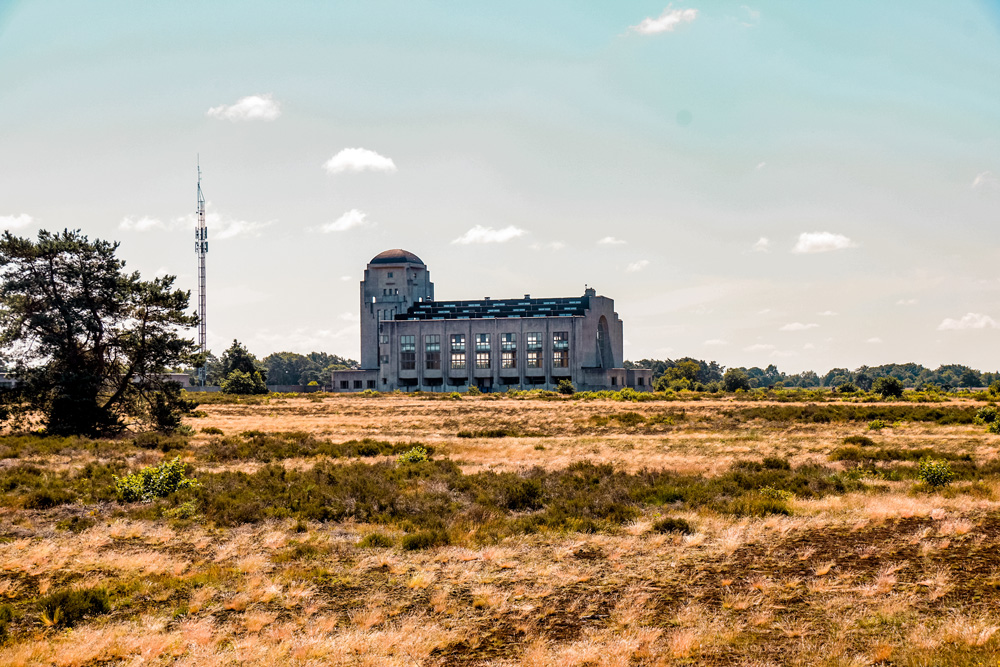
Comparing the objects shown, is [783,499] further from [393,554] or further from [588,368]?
[588,368]

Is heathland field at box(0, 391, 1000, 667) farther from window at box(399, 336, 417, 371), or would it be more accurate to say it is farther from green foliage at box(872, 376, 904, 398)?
window at box(399, 336, 417, 371)

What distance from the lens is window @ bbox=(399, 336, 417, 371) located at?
141000 millimetres

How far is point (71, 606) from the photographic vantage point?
481 inches

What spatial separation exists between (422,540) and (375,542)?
1.11 metres

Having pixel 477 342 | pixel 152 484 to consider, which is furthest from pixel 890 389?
pixel 152 484

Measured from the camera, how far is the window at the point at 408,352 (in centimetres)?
14100

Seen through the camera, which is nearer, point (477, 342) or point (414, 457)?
point (414, 457)

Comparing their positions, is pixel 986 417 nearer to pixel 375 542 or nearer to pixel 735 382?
pixel 375 542

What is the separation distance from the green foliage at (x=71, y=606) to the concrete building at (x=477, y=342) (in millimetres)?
120973

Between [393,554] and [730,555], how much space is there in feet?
22.1

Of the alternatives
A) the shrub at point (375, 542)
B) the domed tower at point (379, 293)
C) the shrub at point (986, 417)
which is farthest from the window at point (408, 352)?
the shrub at point (375, 542)

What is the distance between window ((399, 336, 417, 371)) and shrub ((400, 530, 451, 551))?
124905 mm

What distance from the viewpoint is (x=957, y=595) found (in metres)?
12.2

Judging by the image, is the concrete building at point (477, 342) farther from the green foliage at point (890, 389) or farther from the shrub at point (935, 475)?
the shrub at point (935, 475)
